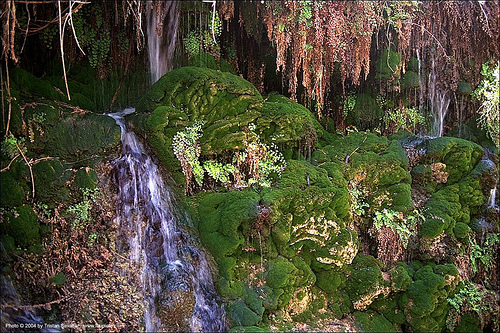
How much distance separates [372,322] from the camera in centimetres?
641

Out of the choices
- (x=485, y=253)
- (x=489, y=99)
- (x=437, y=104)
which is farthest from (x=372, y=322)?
(x=489, y=99)

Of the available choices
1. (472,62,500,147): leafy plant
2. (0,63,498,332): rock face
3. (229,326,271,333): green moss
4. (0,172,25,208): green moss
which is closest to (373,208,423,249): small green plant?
(0,63,498,332): rock face

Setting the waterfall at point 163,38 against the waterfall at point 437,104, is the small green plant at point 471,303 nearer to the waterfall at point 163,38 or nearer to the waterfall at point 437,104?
the waterfall at point 437,104

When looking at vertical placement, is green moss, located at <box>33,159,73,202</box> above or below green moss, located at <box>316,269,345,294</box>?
above

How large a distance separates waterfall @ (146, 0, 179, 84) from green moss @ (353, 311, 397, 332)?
5205mm

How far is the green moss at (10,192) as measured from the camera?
480cm

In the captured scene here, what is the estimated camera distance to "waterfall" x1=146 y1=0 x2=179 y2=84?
24.1 feet

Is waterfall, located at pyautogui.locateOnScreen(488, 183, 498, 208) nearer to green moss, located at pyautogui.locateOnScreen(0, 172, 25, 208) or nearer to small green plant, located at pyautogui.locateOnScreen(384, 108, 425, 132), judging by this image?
small green plant, located at pyautogui.locateOnScreen(384, 108, 425, 132)

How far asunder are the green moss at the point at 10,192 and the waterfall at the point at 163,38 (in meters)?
3.40

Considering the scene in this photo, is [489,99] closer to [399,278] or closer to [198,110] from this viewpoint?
[399,278]

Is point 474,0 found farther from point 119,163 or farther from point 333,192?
point 119,163

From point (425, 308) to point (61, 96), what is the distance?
637 centimetres

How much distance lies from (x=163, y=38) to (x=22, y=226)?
13.5 feet

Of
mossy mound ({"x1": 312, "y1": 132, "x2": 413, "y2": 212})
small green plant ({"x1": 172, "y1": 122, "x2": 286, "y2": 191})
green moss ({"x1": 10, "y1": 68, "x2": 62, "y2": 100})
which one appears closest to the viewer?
green moss ({"x1": 10, "y1": 68, "x2": 62, "y2": 100})
